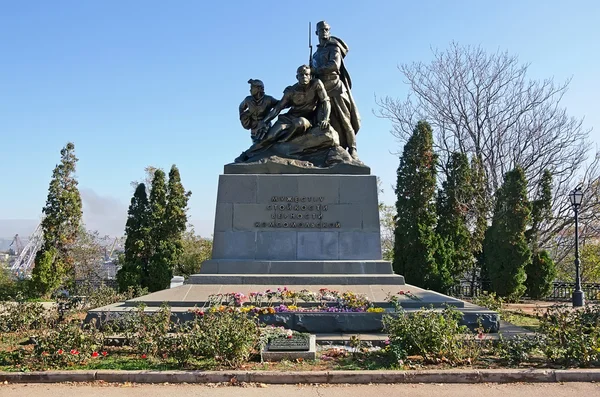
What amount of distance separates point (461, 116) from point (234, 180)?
61.9 ft

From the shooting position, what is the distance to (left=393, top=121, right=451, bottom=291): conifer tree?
67.6ft

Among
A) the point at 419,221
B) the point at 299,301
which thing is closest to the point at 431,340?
the point at 299,301

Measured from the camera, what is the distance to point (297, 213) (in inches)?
481

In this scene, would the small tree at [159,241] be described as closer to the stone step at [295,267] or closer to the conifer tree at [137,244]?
the conifer tree at [137,244]

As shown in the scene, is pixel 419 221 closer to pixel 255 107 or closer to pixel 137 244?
pixel 255 107

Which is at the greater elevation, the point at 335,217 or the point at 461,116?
the point at 461,116

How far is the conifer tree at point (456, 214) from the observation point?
2203 cm

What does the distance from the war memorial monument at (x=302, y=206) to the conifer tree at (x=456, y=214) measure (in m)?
9.75

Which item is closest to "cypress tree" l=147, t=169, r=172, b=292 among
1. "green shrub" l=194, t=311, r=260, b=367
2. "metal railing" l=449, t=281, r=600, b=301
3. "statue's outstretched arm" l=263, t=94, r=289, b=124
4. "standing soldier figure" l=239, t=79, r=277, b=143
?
"metal railing" l=449, t=281, r=600, b=301

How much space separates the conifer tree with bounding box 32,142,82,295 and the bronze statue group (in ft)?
44.0

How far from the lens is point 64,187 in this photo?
24.5 meters

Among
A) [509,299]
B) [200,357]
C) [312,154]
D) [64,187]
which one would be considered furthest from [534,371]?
[64,187]

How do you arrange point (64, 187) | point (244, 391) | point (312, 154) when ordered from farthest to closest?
point (64, 187), point (312, 154), point (244, 391)

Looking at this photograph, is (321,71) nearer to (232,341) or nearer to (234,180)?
(234,180)
